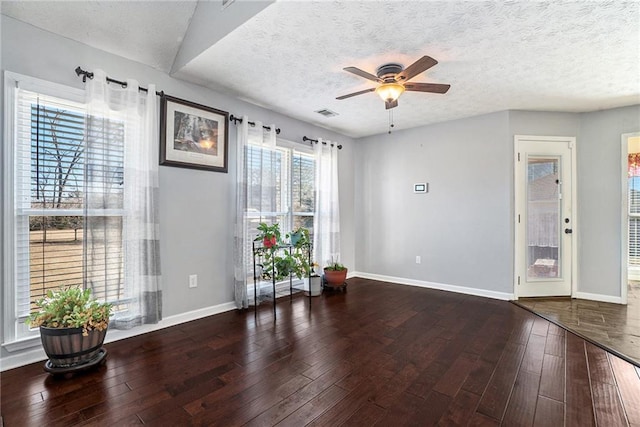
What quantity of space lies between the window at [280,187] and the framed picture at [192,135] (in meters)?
0.35

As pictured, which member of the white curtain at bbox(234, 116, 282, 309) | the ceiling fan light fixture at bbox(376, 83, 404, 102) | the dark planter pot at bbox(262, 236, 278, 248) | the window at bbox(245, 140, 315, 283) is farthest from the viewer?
the window at bbox(245, 140, 315, 283)

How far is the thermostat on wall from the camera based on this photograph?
469 cm

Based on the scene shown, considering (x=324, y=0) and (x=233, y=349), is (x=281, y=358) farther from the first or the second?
(x=324, y=0)

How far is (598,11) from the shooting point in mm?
2057

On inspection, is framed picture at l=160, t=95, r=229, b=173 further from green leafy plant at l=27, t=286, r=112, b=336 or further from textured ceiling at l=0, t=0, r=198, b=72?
green leafy plant at l=27, t=286, r=112, b=336

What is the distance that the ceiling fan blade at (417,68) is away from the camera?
2.28 metres

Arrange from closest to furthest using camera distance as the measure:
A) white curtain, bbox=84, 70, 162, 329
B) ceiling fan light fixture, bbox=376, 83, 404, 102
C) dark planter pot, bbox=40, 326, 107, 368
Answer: dark planter pot, bbox=40, 326, 107, 368 → white curtain, bbox=84, 70, 162, 329 → ceiling fan light fixture, bbox=376, 83, 404, 102

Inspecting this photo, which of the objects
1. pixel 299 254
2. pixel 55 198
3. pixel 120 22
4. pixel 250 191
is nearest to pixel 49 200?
pixel 55 198

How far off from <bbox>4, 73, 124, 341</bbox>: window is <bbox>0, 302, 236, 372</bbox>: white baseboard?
0.15 metres

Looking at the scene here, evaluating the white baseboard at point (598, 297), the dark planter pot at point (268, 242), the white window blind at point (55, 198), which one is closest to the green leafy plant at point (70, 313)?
the white window blind at point (55, 198)

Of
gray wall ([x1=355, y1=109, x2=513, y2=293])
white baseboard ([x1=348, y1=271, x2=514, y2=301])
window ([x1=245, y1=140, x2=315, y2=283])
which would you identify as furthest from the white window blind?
white baseboard ([x1=348, y1=271, x2=514, y2=301])

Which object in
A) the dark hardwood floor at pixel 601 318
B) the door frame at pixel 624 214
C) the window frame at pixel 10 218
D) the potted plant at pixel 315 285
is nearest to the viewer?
the window frame at pixel 10 218

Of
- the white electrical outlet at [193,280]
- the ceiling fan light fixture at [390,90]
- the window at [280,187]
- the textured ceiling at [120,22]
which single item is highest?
the textured ceiling at [120,22]

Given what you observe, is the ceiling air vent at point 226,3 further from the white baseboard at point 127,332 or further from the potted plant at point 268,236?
the white baseboard at point 127,332
